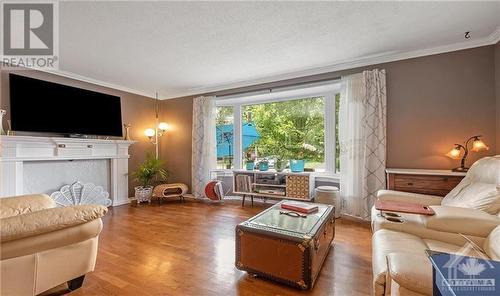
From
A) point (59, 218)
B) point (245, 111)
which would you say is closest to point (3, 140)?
point (59, 218)

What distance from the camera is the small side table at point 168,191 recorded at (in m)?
4.22

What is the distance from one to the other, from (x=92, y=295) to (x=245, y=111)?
3.72 metres

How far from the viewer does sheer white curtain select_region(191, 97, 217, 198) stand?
4473mm

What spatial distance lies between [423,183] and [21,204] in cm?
398

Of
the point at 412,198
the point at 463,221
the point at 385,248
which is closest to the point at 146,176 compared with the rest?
the point at 385,248

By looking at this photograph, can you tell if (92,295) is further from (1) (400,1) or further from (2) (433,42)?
(2) (433,42)

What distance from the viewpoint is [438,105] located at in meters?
2.79

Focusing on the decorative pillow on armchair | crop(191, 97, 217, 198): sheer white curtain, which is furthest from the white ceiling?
the decorative pillow on armchair

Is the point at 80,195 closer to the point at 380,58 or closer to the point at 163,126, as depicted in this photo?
the point at 163,126

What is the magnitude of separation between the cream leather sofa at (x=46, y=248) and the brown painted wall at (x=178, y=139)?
3242 millimetres

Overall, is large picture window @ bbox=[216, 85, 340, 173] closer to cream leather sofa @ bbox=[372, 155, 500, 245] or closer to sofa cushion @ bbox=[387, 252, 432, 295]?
cream leather sofa @ bbox=[372, 155, 500, 245]

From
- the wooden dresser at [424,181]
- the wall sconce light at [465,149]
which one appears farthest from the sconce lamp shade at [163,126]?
the wall sconce light at [465,149]

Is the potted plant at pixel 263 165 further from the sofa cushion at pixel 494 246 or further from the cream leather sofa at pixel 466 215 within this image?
the sofa cushion at pixel 494 246

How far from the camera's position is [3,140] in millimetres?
2834
